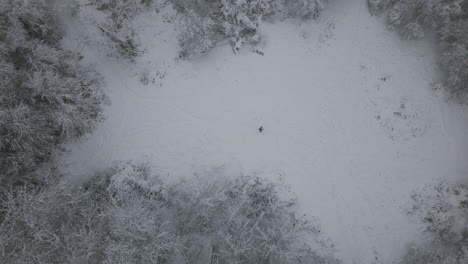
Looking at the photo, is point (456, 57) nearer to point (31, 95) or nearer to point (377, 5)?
point (377, 5)

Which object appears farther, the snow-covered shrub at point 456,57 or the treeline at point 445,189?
the snow-covered shrub at point 456,57

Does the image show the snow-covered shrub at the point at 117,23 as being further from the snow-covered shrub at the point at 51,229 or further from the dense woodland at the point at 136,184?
the snow-covered shrub at the point at 51,229

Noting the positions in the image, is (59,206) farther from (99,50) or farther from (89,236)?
(99,50)

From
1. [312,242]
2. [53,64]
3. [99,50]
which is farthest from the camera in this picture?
[99,50]

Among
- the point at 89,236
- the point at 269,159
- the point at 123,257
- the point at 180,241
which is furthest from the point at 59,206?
the point at 269,159

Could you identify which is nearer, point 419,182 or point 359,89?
point 419,182

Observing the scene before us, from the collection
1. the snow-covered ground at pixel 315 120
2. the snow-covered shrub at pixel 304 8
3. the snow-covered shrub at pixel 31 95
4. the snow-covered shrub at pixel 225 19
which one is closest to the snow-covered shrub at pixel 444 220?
the snow-covered ground at pixel 315 120

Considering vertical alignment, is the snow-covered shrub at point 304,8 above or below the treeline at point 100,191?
above
